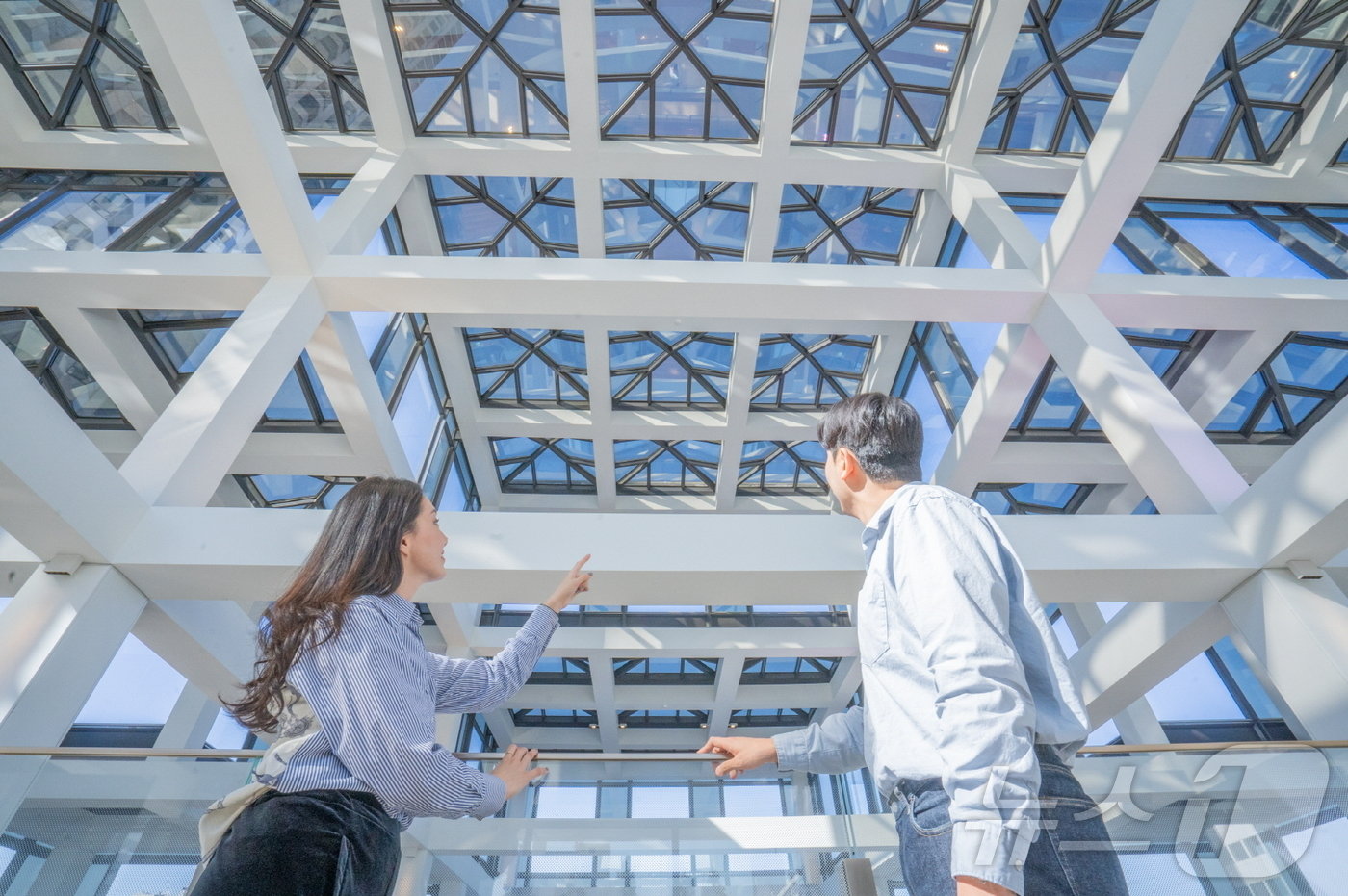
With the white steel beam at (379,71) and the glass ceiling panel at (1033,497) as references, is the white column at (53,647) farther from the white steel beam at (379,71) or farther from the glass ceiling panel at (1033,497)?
the glass ceiling panel at (1033,497)

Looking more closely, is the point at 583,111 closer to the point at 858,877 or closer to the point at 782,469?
the point at 782,469

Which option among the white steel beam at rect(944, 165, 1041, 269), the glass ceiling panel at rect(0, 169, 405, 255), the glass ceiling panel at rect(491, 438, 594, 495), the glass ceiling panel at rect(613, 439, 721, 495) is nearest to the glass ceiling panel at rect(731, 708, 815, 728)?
the glass ceiling panel at rect(613, 439, 721, 495)

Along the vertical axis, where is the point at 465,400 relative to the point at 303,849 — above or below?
above

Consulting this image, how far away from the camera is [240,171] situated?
27.4 feet

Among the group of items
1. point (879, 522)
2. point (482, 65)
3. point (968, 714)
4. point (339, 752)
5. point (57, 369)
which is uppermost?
point (482, 65)

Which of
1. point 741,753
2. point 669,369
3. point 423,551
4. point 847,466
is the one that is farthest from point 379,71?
point 741,753

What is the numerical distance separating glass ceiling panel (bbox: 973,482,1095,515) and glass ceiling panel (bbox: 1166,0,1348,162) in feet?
22.8

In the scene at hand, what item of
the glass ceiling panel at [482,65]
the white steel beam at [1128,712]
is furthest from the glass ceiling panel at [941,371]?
the glass ceiling panel at [482,65]

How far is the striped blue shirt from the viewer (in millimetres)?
2326

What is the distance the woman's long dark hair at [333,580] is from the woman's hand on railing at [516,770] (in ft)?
2.68

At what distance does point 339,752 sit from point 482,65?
13590mm

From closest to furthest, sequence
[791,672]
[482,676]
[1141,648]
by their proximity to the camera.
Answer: [482,676] → [1141,648] → [791,672]

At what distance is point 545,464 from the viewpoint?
21281 mm

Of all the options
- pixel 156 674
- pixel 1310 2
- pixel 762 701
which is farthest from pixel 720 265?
pixel 762 701
